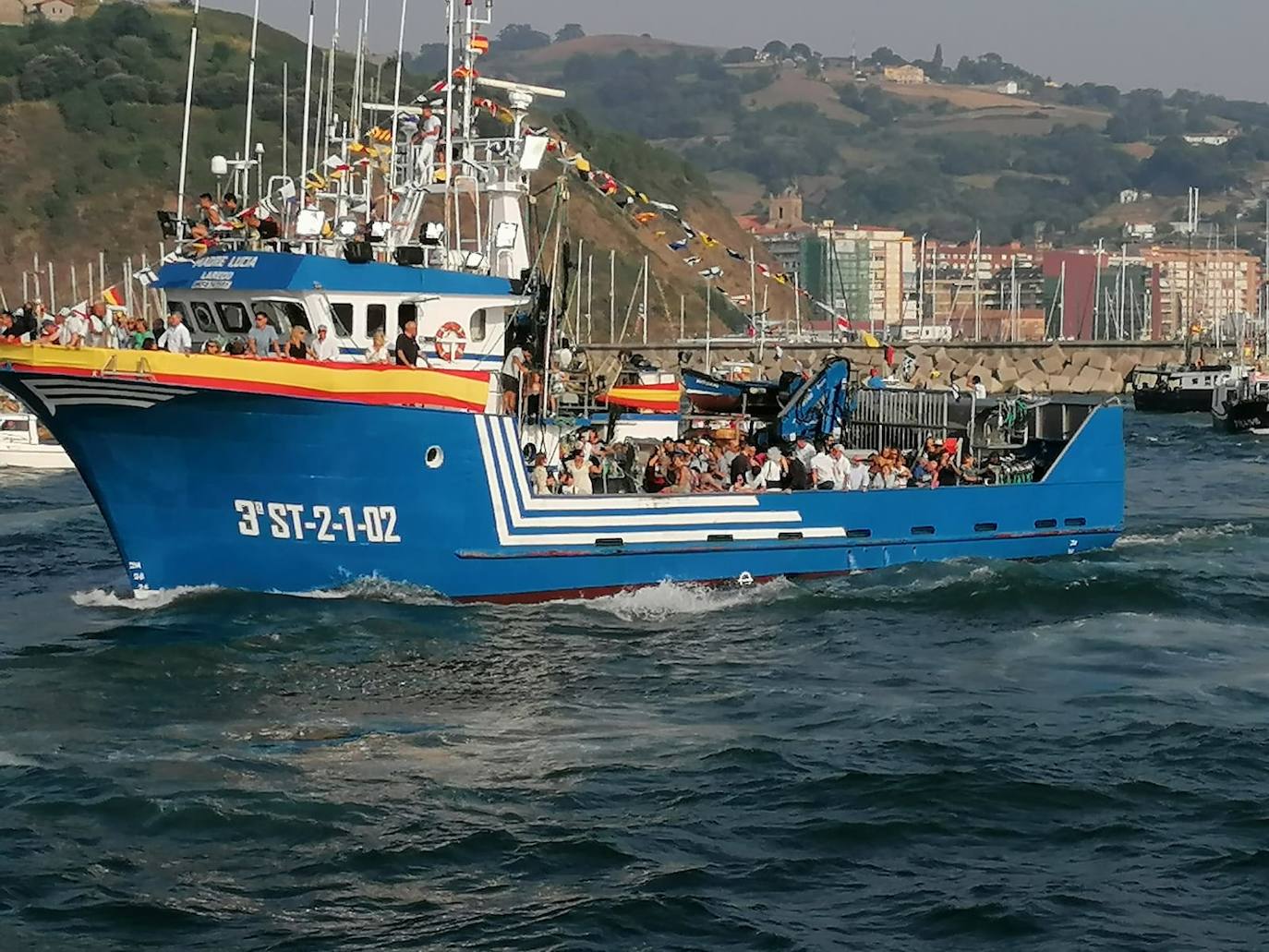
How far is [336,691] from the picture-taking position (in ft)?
69.9

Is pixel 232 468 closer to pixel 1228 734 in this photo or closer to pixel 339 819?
pixel 339 819

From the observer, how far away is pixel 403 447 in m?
24.6

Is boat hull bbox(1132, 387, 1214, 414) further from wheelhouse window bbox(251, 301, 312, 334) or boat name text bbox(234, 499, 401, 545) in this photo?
boat name text bbox(234, 499, 401, 545)

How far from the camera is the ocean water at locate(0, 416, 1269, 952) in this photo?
1490 centimetres

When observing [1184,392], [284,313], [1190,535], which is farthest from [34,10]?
[284,313]

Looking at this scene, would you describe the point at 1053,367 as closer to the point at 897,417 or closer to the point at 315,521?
the point at 897,417

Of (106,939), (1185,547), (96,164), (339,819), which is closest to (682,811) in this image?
(339,819)

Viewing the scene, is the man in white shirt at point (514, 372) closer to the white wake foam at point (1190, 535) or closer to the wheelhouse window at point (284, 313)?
the wheelhouse window at point (284, 313)

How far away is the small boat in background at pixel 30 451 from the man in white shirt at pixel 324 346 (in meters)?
30.5

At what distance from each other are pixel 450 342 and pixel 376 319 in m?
1.19

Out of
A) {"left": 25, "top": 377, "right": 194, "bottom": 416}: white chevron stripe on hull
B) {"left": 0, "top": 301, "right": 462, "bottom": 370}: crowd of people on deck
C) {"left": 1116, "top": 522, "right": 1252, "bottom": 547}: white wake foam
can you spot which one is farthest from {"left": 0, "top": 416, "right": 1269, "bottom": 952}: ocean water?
{"left": 1116, "top": 522, "right": 1252, "bottom": 547}: white wake foam

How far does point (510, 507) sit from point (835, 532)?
523cm

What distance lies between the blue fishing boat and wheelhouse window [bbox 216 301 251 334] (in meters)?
0.04

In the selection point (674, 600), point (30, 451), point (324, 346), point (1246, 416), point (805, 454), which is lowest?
point (674, 600)
